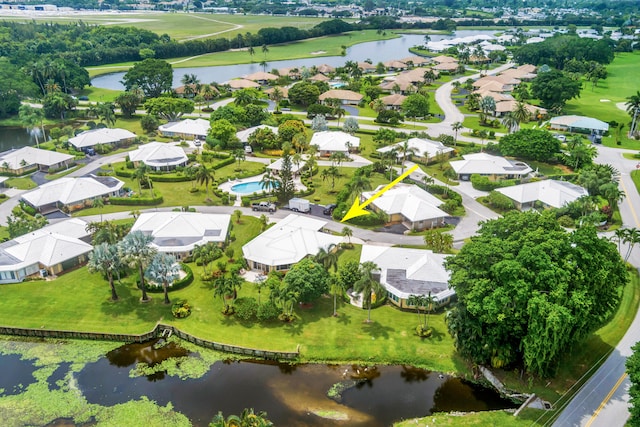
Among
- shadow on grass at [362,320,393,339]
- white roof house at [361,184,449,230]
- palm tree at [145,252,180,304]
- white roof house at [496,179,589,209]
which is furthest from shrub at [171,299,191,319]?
white roof house at [496,179,589,209]

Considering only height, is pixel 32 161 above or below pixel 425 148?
below

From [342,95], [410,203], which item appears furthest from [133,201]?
[342,95]

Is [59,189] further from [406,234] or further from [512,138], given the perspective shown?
[512,138]

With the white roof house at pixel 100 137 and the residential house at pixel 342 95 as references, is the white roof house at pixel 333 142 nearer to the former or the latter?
the residential house at pixel 342 95

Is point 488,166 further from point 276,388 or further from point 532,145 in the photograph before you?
→ point 276,388

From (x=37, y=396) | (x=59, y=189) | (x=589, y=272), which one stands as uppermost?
(x=589, y=272)

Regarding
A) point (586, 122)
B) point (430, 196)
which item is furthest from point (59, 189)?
point (586, 122)
